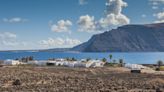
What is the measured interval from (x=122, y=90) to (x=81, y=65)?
211 feet

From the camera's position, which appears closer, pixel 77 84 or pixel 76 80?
pixel 77 84

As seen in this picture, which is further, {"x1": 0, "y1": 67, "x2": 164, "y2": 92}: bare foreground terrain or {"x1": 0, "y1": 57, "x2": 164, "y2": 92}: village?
{"x1": 0, "y1": 57, "x2": 164, "y2": 92}: village

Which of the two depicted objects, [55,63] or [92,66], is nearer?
[92,66]

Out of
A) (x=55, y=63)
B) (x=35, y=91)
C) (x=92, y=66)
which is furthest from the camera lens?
(x=55, y=63)

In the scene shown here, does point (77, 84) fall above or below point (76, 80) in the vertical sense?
below

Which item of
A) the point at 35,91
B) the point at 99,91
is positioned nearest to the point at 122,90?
the point at 99,91

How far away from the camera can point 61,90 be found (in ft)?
168

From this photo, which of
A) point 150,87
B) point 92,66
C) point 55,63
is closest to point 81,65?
point 92,66

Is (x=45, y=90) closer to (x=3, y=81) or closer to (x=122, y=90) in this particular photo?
(x=122, y=90)

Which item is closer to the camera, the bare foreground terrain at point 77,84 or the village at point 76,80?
the bare foreground terrain at point 77,84

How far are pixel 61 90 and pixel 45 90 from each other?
2.13 metres

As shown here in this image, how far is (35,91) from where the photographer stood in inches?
1954

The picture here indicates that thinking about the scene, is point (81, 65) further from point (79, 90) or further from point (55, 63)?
point (79, 90)

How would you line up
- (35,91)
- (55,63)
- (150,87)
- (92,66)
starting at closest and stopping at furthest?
(35,91) < (150,87) < (92,66) < (55,63)
